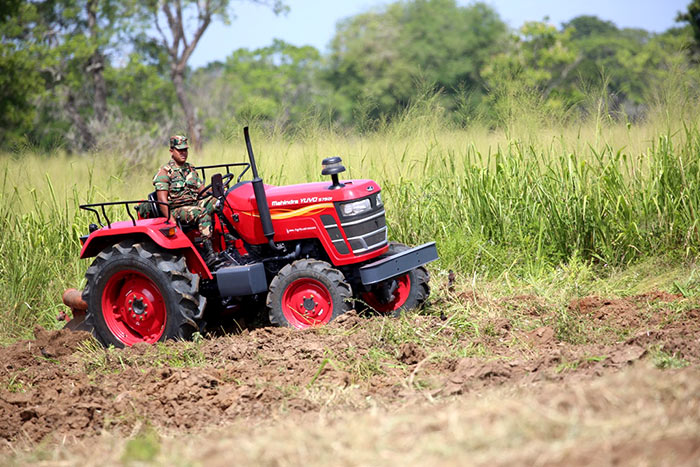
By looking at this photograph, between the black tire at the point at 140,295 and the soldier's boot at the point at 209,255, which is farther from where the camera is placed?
the soldier's boot at the point at 209,255

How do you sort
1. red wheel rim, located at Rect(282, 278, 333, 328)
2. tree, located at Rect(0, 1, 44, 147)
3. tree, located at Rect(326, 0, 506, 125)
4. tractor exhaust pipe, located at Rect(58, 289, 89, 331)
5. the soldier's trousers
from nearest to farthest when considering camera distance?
red wheel rim, located at Rect(282, 278, 333, 328) < the soldier's trousers < tractor exhaust pipe, located at Rect(58, 289, 89, 331) < tree, located at Rect(0, 1, 44, 147) < tree, located at Rect(326, 0, 506, 125)

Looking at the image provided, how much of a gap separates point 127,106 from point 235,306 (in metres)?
28.3

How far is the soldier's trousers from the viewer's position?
19.0ft

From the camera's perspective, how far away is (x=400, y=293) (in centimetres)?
605

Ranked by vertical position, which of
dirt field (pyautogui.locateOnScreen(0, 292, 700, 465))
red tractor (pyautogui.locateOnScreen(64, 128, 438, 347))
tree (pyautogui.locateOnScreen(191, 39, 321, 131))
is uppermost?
tree (pyautogui.locateOnScreen(191, 39, 321, 131))

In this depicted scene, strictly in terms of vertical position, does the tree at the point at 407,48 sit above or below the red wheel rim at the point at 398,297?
above

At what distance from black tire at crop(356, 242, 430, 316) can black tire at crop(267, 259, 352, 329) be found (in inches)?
15.2

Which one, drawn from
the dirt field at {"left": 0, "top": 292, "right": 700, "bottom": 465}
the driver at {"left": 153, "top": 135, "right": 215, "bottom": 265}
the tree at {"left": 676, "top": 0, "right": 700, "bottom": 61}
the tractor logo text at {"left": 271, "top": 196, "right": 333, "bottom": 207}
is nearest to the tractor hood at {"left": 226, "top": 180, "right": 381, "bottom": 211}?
the tractor logo text at {"left": 271, "top": 196, "right": 333, "bottom": 207}

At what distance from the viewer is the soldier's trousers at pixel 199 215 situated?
5.78 m

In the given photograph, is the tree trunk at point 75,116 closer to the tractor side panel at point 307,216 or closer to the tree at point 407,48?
the tree at point 407,48

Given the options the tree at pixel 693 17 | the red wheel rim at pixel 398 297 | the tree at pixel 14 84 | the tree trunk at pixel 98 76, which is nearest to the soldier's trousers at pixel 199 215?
the red wheel rim at pixel 398 297

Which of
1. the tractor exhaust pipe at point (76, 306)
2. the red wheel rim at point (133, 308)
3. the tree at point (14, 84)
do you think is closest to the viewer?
the red wheel rim at point (133, 308)

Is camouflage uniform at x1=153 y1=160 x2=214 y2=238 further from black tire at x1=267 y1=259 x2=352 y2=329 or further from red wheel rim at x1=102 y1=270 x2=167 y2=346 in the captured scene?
black tire at x1=267 y1=259 x2=352 y2=329

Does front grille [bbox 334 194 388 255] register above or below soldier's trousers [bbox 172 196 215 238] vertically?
below
